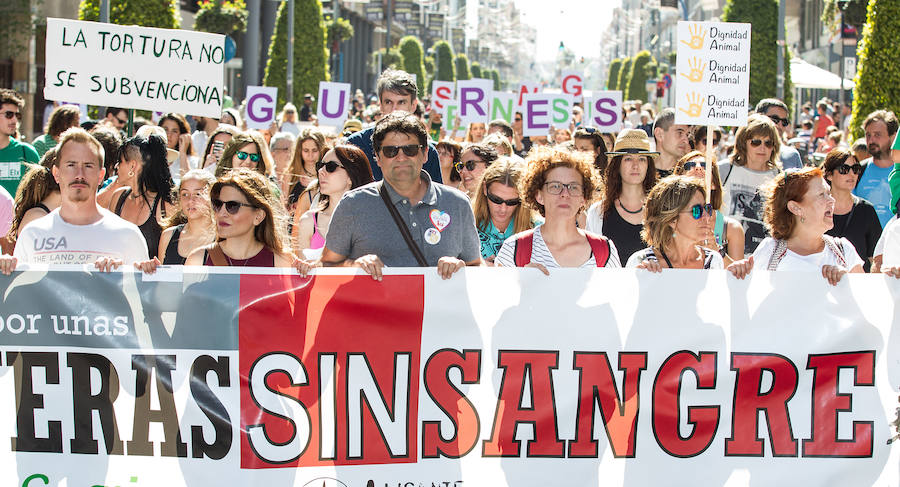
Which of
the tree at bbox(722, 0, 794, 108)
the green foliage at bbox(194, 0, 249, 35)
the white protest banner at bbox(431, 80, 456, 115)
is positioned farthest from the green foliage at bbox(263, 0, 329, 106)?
the white protest banner at bbox(431, 80, 456, 115)

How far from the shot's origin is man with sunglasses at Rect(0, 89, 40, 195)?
811cm

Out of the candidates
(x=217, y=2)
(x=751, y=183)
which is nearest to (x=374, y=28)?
(x=217, y=2)

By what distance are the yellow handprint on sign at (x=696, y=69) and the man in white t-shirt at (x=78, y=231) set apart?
14.8 ft

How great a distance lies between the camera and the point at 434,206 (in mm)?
4793

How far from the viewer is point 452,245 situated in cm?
480

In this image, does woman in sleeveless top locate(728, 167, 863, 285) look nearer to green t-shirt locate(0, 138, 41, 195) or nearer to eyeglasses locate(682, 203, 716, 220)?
eyeglasses locate(682, 203, 716, 220)

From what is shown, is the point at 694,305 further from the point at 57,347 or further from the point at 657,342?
the point at 57,347

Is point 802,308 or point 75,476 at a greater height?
point 802,308

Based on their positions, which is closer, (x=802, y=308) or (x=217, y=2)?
(x=802, y=308)

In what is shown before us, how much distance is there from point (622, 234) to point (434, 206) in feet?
5.89

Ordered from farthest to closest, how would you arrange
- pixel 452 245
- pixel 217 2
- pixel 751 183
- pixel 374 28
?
pixel 374 28, pixel 217 2, pixel 751 183, pixel 452 245

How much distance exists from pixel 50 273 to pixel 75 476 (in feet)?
2.78

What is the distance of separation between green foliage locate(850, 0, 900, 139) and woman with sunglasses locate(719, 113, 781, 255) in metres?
5.39

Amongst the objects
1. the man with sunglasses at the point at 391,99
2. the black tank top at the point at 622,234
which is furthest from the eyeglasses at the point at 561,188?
the man with sunglasses at the point at 391,99
